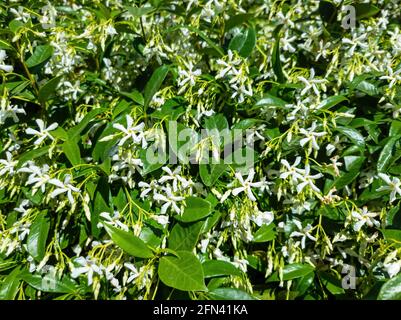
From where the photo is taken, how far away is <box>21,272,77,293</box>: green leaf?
1255 millimetres

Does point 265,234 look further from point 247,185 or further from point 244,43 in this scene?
point 244,43

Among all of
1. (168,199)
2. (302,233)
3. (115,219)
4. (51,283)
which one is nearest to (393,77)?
(302,233)

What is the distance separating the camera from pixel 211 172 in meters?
1.22

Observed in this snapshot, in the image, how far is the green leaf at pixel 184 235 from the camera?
1183mm

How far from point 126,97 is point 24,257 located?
1.81ft

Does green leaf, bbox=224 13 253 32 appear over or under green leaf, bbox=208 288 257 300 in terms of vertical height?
over

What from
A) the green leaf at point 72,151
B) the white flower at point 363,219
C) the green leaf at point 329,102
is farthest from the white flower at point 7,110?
the white flower at point 363,219

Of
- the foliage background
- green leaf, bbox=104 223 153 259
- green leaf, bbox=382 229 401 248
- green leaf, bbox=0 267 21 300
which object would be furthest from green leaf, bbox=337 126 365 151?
green leaf, bbox=0 267 21 300

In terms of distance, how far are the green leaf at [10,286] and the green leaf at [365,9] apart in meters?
1.28

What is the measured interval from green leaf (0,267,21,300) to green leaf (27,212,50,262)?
107mm

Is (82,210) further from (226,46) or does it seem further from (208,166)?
(226,46)

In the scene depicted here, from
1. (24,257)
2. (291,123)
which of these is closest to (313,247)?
(291,123)

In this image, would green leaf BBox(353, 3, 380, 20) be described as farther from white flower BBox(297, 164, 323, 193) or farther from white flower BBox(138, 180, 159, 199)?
white flower BBox(138, 180, 159, 199)

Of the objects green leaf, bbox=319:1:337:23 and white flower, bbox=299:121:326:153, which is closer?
white flower, bbox=299:121:326:153
